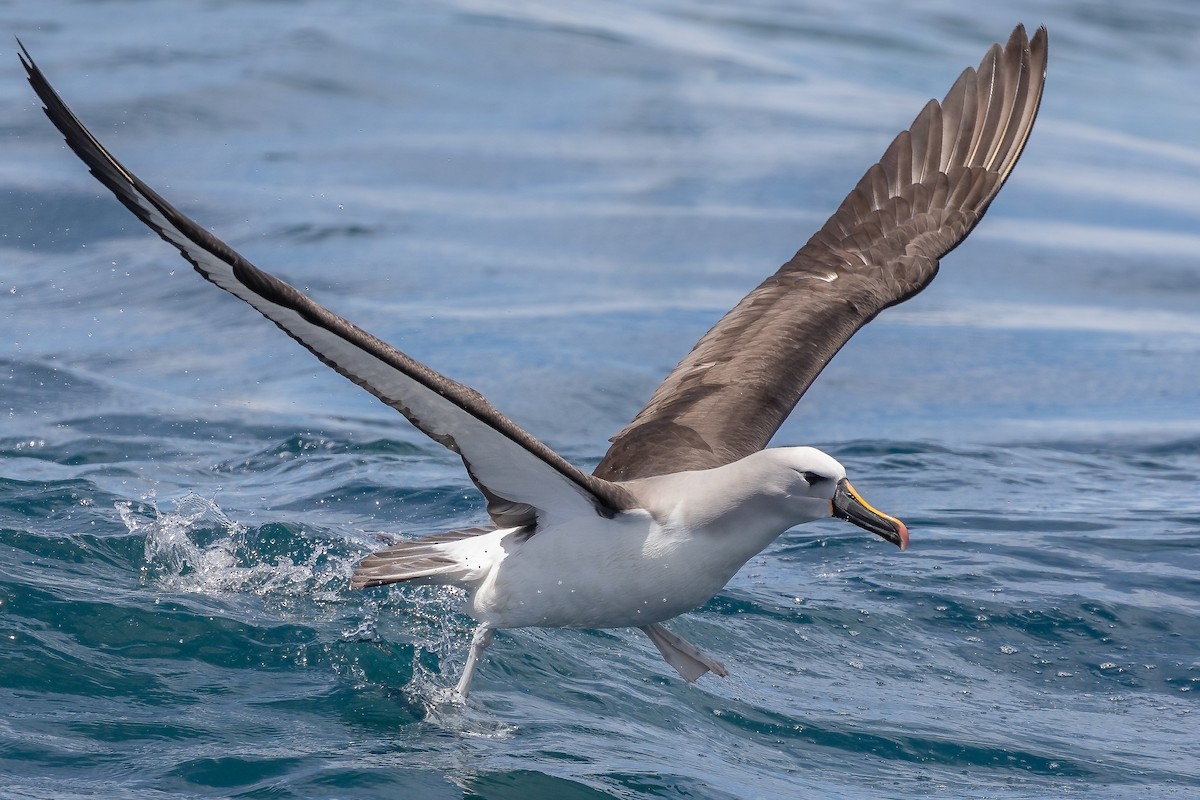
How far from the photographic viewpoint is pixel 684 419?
845 cm

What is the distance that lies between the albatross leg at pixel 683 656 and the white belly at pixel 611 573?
0.65 m

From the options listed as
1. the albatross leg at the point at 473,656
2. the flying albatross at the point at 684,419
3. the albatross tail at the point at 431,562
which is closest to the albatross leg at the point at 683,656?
the flying albatross at the point at 684,419

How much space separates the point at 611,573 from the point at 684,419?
5.63 ft

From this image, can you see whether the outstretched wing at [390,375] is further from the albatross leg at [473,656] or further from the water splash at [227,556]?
the water splash at [227,556]

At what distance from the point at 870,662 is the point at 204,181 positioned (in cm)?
1116

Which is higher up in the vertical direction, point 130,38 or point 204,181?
point 130,38

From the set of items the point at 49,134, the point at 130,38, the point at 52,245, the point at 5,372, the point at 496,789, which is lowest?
the point at 496,789

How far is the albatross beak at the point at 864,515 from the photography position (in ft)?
22.1

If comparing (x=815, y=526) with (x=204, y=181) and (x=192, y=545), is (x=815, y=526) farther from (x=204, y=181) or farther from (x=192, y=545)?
(x=204, y=181)

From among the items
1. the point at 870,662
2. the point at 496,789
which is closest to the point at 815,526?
the point at 870,662

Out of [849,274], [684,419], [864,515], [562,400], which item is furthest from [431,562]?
[562,400]

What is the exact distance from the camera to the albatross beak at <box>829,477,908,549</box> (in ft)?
22.1

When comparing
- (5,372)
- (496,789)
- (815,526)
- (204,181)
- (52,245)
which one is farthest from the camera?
(204,181)

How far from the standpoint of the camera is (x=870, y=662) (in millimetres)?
8586
